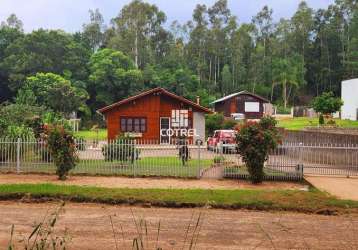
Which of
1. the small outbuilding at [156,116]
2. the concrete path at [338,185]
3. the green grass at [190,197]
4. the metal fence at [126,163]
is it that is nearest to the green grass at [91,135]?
the small outbuilding at [156,116]

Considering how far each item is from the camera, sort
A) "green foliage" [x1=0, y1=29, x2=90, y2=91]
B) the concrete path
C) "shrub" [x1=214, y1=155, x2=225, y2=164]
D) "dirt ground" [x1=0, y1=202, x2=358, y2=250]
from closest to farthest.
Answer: "dirt ground" [x1=0, y1=202, x2=358, y2=250] → the concrete path → "shrub" [x1=214, y1=155, x2=225, y2=164] → "green foliage" [x1=0, y1=29, x2=90, y2=91]

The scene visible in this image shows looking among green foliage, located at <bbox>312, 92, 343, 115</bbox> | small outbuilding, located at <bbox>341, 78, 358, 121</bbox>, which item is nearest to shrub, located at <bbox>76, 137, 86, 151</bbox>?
green foliage, located at <bbox>312, 92, 343, 115</bbox>

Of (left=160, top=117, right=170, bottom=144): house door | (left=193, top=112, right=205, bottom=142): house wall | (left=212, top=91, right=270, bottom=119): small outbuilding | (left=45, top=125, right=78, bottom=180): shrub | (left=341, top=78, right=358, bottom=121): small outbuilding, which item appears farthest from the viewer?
(left=212, top=91, right=270, bottom=119): small outbuilding

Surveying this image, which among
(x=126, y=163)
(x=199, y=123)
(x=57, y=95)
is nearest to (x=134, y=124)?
(x=199, y=123)

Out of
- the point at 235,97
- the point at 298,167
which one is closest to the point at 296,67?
the point at 235,97

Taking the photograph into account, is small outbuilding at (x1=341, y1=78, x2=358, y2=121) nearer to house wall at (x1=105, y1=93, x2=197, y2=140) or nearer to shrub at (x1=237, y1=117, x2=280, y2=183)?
house wall at (x1=105, y1=93, x2=197, y2=140)

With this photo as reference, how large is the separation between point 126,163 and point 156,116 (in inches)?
724

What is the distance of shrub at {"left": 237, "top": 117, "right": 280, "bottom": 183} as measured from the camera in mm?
16781

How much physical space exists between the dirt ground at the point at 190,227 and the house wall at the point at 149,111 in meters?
24.3

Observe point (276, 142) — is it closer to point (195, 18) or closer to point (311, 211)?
point (311, 211)

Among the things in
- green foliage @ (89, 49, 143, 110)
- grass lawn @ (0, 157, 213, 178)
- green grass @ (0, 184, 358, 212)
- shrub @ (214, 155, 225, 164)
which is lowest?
green grass @ (0, 184, 358, 212)

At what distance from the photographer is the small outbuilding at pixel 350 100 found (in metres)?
50.5

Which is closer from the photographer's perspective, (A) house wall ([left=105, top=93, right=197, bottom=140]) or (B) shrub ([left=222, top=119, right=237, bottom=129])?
(A) house wall ([left=105, top=93, right=197, bottom=140])

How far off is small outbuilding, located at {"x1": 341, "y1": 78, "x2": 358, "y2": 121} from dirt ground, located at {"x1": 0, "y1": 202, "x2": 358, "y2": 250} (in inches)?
1676
